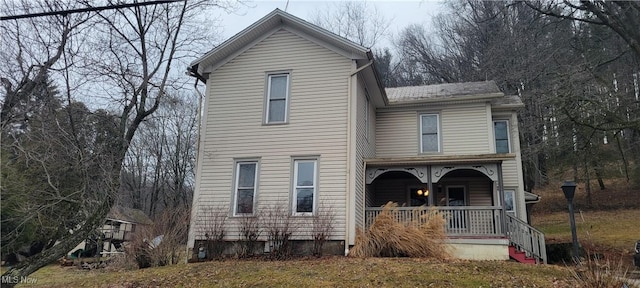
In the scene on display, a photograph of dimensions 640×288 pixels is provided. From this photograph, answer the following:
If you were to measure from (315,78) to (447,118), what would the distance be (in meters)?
5.56

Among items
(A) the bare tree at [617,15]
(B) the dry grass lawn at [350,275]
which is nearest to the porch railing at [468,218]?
(B) the dry grass lawn at [350,275]

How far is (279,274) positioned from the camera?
866 centimetres

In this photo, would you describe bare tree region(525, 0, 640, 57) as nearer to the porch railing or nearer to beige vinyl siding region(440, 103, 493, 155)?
beige vinyl siding region(440, 103, 493, 155)

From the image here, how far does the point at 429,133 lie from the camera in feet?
51.9

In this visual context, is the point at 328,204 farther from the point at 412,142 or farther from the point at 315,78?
the point at 412,142

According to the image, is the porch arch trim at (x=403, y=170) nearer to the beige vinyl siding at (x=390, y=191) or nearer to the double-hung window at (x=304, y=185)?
the double-hung window at (x=304, y=185)

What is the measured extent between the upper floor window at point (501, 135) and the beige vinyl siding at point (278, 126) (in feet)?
23.6

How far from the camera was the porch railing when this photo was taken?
1224 centimetres

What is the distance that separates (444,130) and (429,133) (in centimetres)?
54

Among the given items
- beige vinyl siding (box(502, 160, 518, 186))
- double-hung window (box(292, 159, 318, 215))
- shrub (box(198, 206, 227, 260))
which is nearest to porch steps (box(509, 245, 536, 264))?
beige vinyl siding (box(502, 160, 518, 186))

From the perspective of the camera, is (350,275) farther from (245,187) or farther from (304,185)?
(245,187)

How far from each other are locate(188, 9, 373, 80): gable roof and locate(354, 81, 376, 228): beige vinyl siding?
51.7 inches

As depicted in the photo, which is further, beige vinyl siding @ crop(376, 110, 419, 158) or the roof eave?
beige vinyl siding @ crop(376, 110, 419, 158)

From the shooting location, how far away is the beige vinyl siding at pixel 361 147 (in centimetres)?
1261
